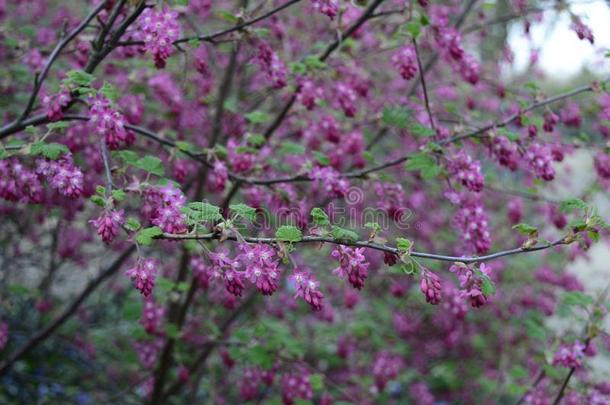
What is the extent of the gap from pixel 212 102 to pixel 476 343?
10.8 ft

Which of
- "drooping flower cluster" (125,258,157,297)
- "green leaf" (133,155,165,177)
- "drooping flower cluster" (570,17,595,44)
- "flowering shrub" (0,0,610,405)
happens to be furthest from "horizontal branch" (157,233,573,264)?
"drooping flower cluster" (570,17,595,44)

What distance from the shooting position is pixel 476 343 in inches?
233

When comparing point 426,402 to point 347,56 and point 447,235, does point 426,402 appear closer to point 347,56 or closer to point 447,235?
point 447,235

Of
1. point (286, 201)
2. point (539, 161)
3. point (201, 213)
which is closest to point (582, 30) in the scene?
point (539, 161)

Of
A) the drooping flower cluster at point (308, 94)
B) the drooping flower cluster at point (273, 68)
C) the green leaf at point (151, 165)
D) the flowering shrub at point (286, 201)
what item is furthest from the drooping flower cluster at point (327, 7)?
the green leaf at point (151, 165)

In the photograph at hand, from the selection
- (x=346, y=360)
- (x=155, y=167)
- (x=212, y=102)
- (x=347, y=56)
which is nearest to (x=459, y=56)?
(x=347, y=56)

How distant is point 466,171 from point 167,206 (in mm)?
1522

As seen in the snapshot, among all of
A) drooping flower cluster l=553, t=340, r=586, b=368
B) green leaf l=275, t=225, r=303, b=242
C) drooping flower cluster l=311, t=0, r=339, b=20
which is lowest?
green leaf l=275, t=225, r=303, b=242

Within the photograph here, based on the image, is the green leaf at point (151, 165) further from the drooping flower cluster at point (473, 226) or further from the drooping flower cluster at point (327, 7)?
the drooping flower cluster at point (473, 226)

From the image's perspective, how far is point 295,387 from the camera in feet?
12.5

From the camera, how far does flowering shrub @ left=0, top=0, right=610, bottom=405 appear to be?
8.70ft

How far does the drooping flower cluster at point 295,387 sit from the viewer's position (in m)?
3.78

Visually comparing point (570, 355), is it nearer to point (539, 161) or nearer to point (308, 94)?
point (539, 161)

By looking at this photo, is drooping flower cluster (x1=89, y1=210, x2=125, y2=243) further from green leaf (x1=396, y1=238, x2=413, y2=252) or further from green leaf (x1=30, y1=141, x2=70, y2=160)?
green leaf (x1=396, y1=238, x2=413, y2=252)
